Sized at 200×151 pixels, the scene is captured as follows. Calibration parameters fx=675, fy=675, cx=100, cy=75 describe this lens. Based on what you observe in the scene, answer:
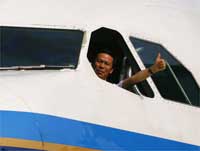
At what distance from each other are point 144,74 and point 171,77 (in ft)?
2.30

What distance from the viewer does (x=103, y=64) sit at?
8039 mm

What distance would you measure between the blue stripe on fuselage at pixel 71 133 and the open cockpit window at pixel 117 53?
667 millimetres

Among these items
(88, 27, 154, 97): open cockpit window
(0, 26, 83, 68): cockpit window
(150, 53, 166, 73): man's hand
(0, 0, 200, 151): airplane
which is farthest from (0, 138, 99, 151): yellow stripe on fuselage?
(150, 53, 166, 73): man's hand

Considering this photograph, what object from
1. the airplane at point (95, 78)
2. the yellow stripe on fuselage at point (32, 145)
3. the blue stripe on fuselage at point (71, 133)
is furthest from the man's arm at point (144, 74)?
the yellow stripe on fuselage at point (32, 145)

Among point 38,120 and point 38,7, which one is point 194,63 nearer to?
point 38,7

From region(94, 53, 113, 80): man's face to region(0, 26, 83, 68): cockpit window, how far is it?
1.25 feet

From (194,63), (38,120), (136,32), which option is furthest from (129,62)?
(38,120)

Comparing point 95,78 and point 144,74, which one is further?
point 144,74

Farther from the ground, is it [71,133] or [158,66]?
[158,66]

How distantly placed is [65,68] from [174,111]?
151cm

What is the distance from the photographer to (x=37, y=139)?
6711 millimetres

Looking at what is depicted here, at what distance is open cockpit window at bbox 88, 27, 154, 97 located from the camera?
805 cm

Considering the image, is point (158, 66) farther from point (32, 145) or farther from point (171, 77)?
point (32, 145)

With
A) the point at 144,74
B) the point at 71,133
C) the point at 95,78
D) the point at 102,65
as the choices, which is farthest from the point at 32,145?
the point at 144,74
